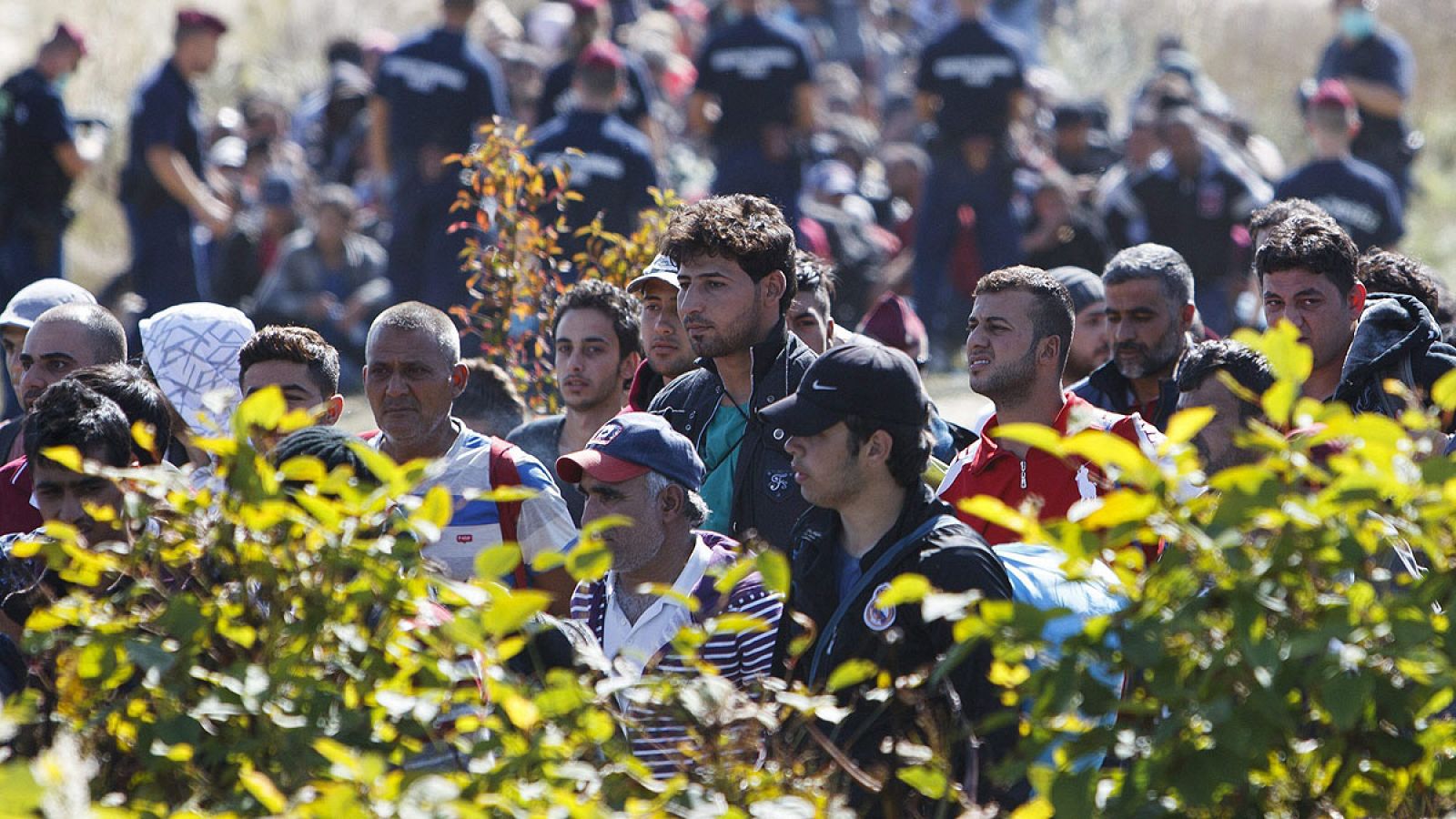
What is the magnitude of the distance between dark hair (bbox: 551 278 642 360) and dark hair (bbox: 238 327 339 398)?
107 centimetres

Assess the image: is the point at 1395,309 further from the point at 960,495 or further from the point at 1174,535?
the point at 1174,535

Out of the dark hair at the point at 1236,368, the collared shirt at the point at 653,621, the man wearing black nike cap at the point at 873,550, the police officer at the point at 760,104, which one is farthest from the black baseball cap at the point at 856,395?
the police officer at the point at 760,104

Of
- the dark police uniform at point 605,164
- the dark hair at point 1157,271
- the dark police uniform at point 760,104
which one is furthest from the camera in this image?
the dark police uniform at point 760,104

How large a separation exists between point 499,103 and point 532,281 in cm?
506

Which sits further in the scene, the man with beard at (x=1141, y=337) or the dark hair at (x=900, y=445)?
the man with beard at (x=1141, y=337)

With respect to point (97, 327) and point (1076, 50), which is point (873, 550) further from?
point (1076, 50)

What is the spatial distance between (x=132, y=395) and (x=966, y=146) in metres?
8.33

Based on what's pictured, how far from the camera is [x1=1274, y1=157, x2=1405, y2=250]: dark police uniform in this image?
10.5 meters

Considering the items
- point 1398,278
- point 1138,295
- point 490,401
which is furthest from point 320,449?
point 1398,278

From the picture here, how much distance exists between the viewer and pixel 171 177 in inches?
448

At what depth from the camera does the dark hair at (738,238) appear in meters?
5.50

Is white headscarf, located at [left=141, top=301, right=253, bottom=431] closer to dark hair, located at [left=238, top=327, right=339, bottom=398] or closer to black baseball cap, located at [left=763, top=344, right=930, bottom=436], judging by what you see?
dark hair, located at [left=238, top=327, right=339, bottom=398]

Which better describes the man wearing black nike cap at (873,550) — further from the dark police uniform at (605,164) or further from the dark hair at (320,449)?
the dark police uniform at (605,164)

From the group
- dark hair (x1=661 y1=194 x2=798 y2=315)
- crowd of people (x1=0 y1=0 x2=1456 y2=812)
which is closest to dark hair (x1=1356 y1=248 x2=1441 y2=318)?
crowd of people (x1=0 y1=0 x2=1456 y2=812)
